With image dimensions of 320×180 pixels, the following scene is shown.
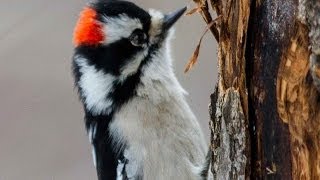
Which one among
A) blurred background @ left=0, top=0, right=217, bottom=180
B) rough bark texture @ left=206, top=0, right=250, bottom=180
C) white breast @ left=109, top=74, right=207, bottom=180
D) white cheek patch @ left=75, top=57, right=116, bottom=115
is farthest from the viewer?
blurred background @ left=0, top=0, right=217, bottom=180

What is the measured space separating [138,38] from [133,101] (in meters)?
0.24

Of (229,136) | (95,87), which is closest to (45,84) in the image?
(95,87)

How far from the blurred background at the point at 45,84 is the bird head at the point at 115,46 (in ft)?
3.83

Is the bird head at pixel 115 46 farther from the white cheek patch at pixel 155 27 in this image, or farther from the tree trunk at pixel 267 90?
the tree trunk at pixel 267 90

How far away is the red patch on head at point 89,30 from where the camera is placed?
2.66 m

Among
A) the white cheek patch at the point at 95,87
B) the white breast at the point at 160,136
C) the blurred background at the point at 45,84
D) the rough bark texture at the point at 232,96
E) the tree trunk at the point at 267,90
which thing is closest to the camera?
the tree trunk at the point at 267,90

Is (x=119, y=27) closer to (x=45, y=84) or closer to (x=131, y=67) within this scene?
(x=131, y=67)

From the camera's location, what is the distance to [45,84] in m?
4.04

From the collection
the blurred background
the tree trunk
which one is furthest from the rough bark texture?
the blurred background

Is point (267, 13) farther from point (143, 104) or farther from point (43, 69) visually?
point (43, 69)

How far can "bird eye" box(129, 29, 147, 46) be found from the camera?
107 inches

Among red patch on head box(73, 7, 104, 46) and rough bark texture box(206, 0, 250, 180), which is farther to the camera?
red patch on head box(73, 7, 104, 46)

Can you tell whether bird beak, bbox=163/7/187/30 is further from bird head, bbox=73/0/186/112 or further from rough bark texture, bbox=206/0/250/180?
rough bark texture, bbox=206/0/250/180

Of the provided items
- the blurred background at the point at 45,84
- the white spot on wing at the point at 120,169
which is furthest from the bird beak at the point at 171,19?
the blurred background at the point at 45,84
